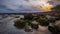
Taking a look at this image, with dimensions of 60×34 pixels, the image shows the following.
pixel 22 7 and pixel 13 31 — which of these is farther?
pixel 22 7

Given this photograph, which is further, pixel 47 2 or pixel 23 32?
pixel 47 2

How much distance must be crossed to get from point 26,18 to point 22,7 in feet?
0.49

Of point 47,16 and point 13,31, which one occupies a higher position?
point 47,16

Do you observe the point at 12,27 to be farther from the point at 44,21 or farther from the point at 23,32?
the point at 44,21

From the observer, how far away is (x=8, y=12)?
1473 millimetres

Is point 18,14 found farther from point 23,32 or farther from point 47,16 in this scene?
point 47,16

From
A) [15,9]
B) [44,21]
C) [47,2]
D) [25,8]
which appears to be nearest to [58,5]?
[47,2]

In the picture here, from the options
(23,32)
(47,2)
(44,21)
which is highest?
(47,2)

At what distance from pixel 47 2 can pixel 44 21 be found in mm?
248

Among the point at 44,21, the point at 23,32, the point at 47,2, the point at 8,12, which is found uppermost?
the point at 47,2

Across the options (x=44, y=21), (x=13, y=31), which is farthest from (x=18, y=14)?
(x=44, y=21)

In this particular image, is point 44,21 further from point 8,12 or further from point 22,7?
point 8,12

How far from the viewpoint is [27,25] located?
4.63ft

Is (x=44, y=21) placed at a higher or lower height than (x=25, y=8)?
lower
